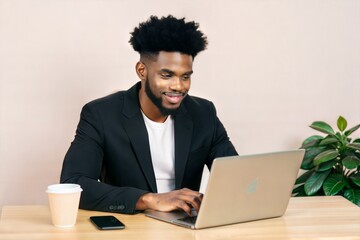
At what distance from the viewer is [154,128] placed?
2650 mm

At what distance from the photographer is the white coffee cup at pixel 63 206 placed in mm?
1836

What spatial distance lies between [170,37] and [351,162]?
132cm

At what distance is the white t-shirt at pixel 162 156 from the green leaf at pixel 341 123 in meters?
1.25

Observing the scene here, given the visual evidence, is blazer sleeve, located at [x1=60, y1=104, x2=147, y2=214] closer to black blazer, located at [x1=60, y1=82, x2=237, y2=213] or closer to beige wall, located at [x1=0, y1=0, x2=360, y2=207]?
black blazer, located at [x1=60, y1=82, x2=237, y2=213]

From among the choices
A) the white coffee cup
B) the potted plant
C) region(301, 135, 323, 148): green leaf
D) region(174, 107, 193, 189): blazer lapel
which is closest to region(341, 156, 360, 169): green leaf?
the potted plant

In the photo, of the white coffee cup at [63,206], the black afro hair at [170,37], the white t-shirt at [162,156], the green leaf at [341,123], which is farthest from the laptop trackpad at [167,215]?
the green leaf at [341,123]

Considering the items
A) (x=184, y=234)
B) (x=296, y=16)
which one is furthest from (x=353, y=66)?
(x=184, y=234)

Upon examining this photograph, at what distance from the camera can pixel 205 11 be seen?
3549 mm

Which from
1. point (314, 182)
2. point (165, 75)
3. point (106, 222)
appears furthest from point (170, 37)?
point (314, 182)

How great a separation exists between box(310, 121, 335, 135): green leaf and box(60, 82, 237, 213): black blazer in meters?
0.88

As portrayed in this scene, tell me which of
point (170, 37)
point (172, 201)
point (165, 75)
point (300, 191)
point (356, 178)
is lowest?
point (300, 191)

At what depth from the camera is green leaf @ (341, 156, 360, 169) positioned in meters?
3.21

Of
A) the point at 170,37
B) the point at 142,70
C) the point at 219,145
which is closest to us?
the point at 170,37

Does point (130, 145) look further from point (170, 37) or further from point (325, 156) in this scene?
point (325, 156)
